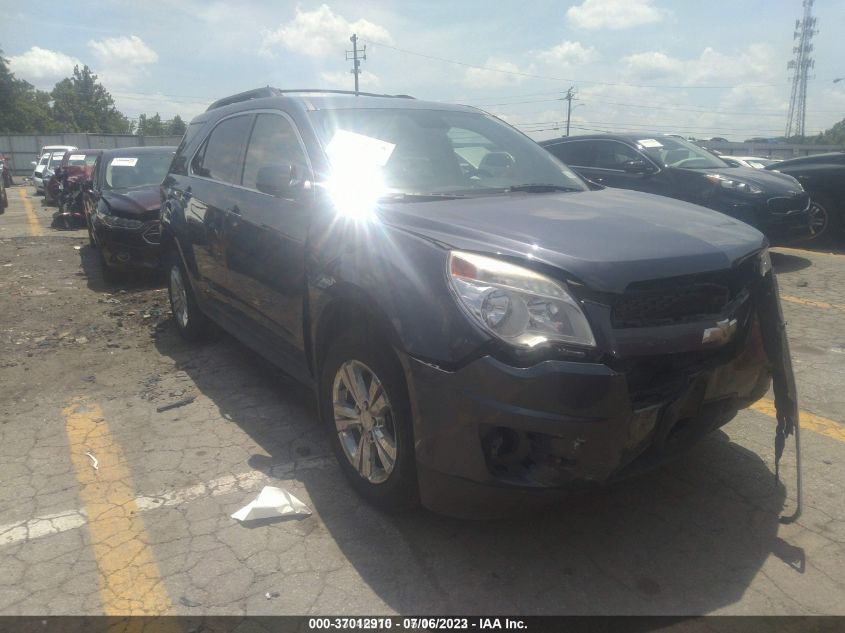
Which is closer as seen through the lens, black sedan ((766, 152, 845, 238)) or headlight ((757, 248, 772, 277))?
headlight ((757, 248, 772, 277))

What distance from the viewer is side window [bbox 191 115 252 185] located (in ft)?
14.3

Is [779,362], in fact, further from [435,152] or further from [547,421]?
[435,152]

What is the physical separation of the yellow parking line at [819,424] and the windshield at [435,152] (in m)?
1.74

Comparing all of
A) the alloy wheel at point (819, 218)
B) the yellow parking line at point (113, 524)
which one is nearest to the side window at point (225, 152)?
the yellow parking line at point (113, 524)

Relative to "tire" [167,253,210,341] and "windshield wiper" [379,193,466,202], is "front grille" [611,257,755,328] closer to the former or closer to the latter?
"windshield wiper" [379,193,466,202]

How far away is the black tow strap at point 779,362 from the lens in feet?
8.85

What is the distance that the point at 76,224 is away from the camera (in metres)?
14.1

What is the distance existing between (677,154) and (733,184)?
93 centimetres

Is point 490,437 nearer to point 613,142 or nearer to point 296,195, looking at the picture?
point 296,195

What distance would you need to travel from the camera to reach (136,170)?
920cm

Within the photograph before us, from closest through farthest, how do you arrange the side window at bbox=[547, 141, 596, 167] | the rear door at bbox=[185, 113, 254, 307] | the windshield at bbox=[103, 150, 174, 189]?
the rear door at bbox=[185, 113, 254, 307]
the side window at bbox=[547, 141, 596, 167]
the windshield at bbox=[103, 150, 174, 189]

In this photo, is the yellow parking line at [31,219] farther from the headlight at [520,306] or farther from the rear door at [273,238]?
A: the headlight at [520,306]

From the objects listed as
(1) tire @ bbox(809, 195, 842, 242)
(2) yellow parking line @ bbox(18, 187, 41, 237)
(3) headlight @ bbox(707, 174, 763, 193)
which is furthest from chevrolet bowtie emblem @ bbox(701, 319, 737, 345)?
(2) yellow parking line @ bbox(18, 187, 41, 237)

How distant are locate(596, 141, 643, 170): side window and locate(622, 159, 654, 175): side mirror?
14 centimetres
